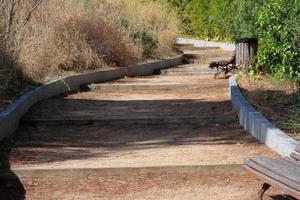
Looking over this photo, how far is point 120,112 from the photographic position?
423 inches

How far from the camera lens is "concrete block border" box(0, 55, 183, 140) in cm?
871

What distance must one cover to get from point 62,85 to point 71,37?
231 cm

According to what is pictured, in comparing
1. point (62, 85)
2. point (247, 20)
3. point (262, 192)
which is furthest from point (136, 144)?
point (247, 20)

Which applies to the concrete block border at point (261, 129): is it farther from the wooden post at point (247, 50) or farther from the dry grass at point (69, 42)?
the dry grass at point (69, 42)

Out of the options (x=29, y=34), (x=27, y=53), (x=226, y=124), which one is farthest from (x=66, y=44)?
(x=226, y=124)

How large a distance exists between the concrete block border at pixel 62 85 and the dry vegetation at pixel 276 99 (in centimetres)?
334

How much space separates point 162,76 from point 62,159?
10468 millimetres

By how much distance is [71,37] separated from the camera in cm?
1521

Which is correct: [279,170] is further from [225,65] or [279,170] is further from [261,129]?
[225,65]

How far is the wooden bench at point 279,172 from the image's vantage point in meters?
4.88

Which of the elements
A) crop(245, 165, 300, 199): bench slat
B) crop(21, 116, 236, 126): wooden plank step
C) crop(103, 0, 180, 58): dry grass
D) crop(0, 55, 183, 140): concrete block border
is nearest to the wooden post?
crop(0, 55, 183, 140): concrete block border

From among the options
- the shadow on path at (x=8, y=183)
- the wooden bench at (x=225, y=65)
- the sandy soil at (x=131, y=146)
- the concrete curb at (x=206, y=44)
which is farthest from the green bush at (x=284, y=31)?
the concrete curb at (x=206, y=44)

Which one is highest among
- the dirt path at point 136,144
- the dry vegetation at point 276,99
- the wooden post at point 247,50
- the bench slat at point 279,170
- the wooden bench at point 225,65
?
the wooden post at point 247,50

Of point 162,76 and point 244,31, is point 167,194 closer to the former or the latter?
point 244,31
